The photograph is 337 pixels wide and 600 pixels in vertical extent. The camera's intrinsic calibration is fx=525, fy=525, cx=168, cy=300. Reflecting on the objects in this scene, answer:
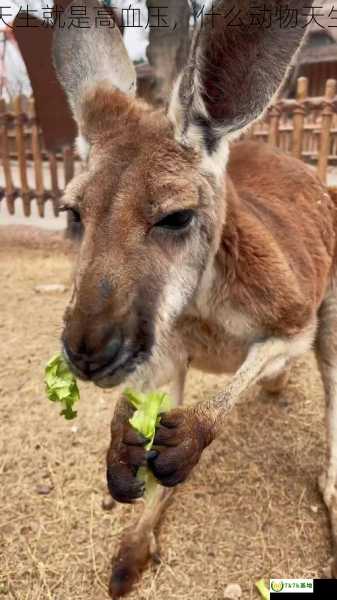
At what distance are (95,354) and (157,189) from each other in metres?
0.54

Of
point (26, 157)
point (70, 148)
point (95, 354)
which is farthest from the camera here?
point (26, 157)

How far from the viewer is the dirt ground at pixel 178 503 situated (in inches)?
89.4

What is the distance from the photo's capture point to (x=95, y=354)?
1.38 meters

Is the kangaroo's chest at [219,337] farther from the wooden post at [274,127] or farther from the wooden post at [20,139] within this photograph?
the wooden post at [20,139]

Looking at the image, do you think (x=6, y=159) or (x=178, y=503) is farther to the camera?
(x=6, y=159)

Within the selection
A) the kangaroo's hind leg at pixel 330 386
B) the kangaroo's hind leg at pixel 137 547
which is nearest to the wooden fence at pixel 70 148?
the kangaroo's hind leg at pixel 330 386

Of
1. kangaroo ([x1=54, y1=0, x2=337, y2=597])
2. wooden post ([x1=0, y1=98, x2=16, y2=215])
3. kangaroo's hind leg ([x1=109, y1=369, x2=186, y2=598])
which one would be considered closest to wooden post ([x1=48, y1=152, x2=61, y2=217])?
wooden post ([x1=0, y1=98, x2=16, y2=215])

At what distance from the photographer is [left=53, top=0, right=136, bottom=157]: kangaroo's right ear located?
210 cm

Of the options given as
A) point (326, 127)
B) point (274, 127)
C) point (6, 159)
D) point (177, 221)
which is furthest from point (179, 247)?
point (6, 159)

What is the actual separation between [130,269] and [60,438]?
1882 millimetres

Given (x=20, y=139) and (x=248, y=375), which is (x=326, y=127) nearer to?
(x=20, y=139)

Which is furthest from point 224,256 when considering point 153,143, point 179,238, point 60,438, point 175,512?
point 60,438

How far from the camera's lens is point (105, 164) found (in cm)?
165

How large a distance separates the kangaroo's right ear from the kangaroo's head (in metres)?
0.18
